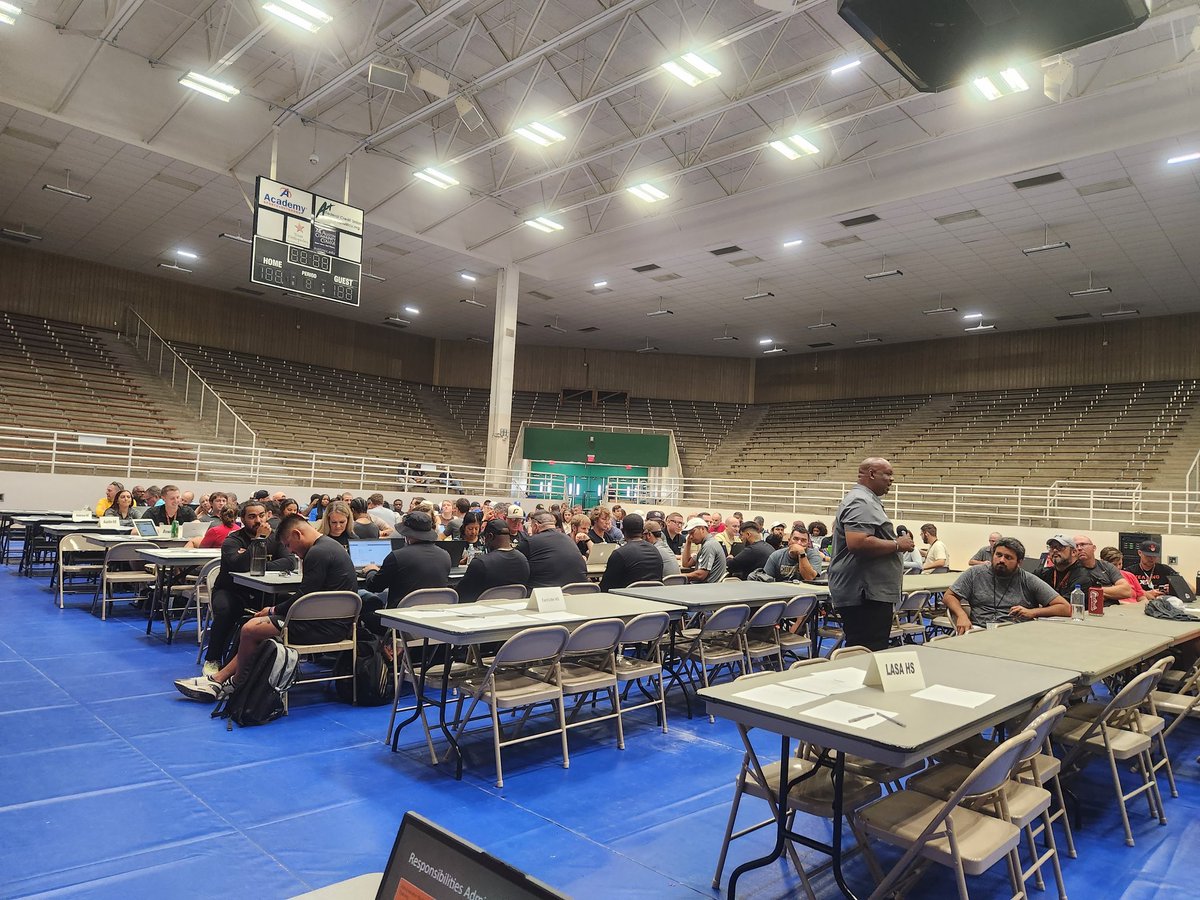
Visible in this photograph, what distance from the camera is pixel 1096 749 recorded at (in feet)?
12.7

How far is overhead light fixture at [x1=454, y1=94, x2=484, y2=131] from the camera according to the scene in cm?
1173

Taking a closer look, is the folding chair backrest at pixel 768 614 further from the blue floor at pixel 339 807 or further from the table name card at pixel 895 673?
the table name card at pixel 895 673

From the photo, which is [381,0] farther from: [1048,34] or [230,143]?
[1048,34]

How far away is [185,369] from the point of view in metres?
19.7

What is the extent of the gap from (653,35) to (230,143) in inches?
298

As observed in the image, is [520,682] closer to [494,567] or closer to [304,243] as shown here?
[494,567]

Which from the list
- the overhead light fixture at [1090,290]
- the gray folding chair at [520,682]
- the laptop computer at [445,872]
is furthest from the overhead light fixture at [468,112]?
the overhead light fixture at [1090,290]

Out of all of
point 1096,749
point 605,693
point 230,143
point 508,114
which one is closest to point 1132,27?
point 1096,749

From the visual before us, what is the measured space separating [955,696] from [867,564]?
1.56 m

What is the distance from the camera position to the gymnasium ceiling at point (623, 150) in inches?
413

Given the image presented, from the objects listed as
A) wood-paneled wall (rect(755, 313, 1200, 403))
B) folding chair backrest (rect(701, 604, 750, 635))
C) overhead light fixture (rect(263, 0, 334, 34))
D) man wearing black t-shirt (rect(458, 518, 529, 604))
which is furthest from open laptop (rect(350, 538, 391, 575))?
wood-paneled wall (rect(755, 313, 1200, 403))

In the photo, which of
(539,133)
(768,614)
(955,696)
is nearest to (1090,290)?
(539,133)

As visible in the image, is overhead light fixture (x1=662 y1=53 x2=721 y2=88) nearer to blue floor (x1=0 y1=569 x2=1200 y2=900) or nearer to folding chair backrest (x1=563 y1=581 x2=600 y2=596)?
folding chair backrest (x1=563 y1=581 x2=600 y2=596)

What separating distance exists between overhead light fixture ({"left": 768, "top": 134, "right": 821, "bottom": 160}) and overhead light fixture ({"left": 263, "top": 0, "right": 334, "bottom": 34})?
6753mm
